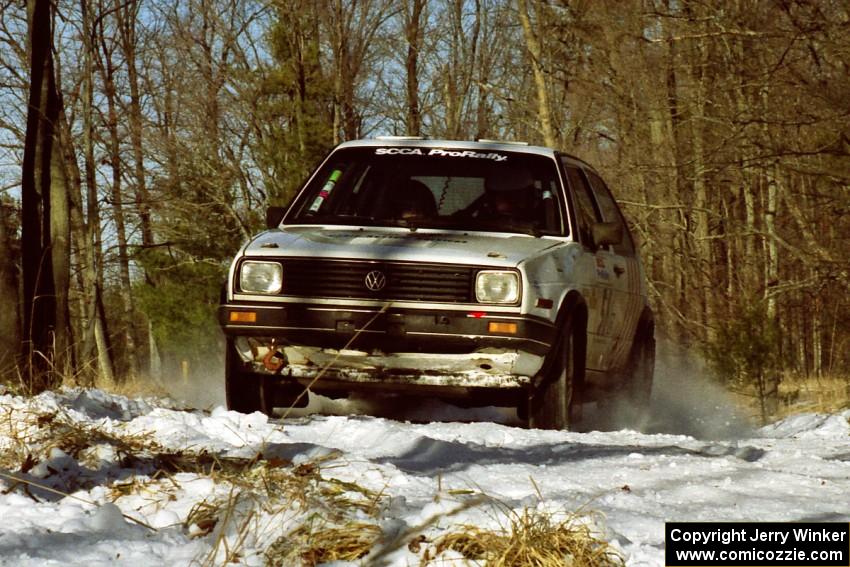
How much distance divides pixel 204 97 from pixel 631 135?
41.4ft

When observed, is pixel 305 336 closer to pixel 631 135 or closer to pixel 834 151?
pixel 834 151

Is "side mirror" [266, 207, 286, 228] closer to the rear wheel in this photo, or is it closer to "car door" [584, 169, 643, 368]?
"car door" [584, 169, 643, 368]

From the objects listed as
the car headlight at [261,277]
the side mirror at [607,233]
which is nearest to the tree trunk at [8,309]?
the car headlight at [261,277]

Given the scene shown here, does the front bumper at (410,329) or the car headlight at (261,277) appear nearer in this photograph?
the front bumper at (410,329)

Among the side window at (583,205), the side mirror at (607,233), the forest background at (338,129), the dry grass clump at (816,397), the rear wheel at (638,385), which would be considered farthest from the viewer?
the forest background at (338,129)

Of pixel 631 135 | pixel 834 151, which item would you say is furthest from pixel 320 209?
pixel 631 135

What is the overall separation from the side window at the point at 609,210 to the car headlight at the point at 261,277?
Result: 9.84 ft

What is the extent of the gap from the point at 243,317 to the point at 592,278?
92.9 inches

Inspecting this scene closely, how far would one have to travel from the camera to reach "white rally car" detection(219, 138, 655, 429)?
7031mm

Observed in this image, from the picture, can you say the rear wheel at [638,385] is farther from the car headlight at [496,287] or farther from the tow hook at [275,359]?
the tow hook at [275,359]

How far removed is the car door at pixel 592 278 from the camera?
26.5ft

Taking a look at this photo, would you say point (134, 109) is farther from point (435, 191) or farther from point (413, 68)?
point (435, 191)

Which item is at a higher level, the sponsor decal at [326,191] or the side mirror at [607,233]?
the sponsor decal at [326,191]

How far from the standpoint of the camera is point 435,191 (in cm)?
848
